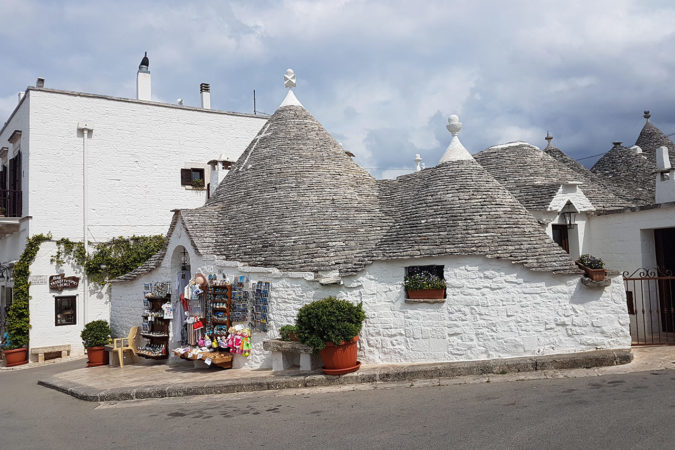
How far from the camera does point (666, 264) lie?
12.1 meters

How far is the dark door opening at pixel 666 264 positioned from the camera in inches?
455

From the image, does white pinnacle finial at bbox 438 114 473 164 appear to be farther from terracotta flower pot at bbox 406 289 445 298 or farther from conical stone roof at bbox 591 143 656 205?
conical stone roof at bbox 591 143 656 205

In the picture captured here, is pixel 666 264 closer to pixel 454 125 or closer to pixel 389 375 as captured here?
pixel 454 125

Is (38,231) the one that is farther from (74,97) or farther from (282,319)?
(282,319)

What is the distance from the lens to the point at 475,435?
226 inches

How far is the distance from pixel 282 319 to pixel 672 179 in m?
9.90

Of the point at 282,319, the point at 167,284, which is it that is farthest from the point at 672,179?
the point at 167,284

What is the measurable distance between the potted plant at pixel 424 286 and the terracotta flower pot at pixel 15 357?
13.2 meters

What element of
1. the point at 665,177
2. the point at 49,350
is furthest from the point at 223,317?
the point at 665,177

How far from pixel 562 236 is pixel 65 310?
15.3 metres

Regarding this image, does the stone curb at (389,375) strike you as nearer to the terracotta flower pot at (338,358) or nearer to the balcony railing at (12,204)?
the terracotta flower pot at (338,358)

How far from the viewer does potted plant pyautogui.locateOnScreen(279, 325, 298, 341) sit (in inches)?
390

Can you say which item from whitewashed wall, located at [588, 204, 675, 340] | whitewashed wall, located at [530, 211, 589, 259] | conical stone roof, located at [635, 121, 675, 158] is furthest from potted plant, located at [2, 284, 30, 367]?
conical stone roof, located at [635, 121, 675, 158]

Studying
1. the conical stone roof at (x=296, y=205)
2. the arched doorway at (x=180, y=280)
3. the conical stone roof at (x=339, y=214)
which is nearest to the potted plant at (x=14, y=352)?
the conical stone roof at (x=339, y=214)
